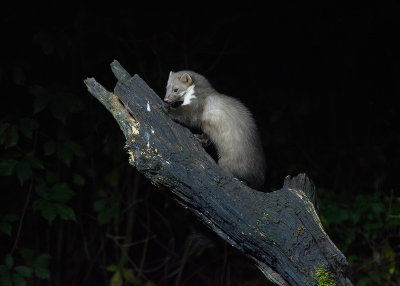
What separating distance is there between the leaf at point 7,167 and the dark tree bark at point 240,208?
1222 mm

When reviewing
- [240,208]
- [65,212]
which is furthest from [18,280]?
[240,208]

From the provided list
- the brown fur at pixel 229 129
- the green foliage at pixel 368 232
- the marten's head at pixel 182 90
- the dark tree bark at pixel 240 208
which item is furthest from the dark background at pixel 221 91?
the dark tree bark at pixel 240 208

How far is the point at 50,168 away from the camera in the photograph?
157 inches

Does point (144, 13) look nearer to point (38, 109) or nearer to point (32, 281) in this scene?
point (38, 109)

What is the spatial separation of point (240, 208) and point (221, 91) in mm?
1701

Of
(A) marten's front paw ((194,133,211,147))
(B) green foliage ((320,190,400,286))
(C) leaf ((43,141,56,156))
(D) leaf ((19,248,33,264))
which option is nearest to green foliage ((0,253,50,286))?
(D) leaf ((19,248,33,264))

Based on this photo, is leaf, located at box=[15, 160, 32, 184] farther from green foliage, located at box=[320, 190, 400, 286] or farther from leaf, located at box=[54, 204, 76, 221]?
green foliage, located at box=[320, 190, 400, 286]

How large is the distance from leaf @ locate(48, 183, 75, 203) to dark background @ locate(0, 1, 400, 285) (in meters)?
0.16

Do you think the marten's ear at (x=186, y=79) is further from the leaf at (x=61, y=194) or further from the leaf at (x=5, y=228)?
the leaf at (x=5, y=228)

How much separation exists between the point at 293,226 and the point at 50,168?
2.36 metres

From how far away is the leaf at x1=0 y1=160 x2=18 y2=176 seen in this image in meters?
3.27

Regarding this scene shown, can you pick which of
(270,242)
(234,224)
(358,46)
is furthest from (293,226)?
(358,46)

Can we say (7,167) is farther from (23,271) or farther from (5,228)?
(23,271)

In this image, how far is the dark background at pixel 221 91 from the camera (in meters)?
3.74
